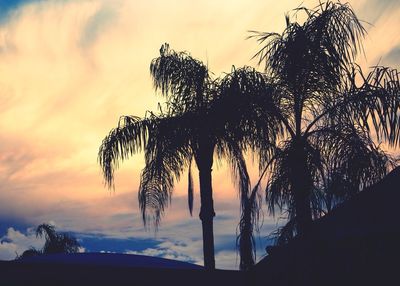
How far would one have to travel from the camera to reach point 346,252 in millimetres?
8328

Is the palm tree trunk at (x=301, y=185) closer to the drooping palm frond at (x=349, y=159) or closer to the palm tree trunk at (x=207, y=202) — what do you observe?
the drooping palm frond at (x=349, y=159)

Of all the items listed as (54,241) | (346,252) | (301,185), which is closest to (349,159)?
(301,185)

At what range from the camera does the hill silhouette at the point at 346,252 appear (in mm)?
8055

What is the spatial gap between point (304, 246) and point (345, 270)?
691mm

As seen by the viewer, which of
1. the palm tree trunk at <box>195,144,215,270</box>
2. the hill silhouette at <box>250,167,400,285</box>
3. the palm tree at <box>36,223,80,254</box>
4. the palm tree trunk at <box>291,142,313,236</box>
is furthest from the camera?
the palm tree at <box>36,223,80,254</box>

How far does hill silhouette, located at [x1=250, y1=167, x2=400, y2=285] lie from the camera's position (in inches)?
317

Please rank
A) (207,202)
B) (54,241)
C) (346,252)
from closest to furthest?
(346,252) → (207,202) → (54,241)

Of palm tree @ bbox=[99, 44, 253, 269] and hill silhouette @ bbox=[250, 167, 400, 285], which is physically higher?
palm tree @ bbox=[99, 44, 253, 269]

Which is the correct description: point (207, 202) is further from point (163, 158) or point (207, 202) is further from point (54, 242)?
point (54, 242)

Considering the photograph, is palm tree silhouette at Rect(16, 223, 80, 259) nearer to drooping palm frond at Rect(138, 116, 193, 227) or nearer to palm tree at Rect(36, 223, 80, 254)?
palm tree at Rect(36, 223, 80, 254)

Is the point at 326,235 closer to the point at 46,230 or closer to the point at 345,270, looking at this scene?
the point at 345,270

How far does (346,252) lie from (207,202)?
5122 millimetres

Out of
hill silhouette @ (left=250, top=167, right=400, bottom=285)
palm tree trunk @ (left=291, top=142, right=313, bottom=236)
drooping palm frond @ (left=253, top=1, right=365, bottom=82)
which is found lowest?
hill silhouette @ (left=250, top=167, right=400, bottom=285)

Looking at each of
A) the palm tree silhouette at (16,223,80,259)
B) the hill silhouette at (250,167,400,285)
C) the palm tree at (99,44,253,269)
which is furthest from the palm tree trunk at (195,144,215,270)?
the palm tree silhouette at (16,223,80,259)
